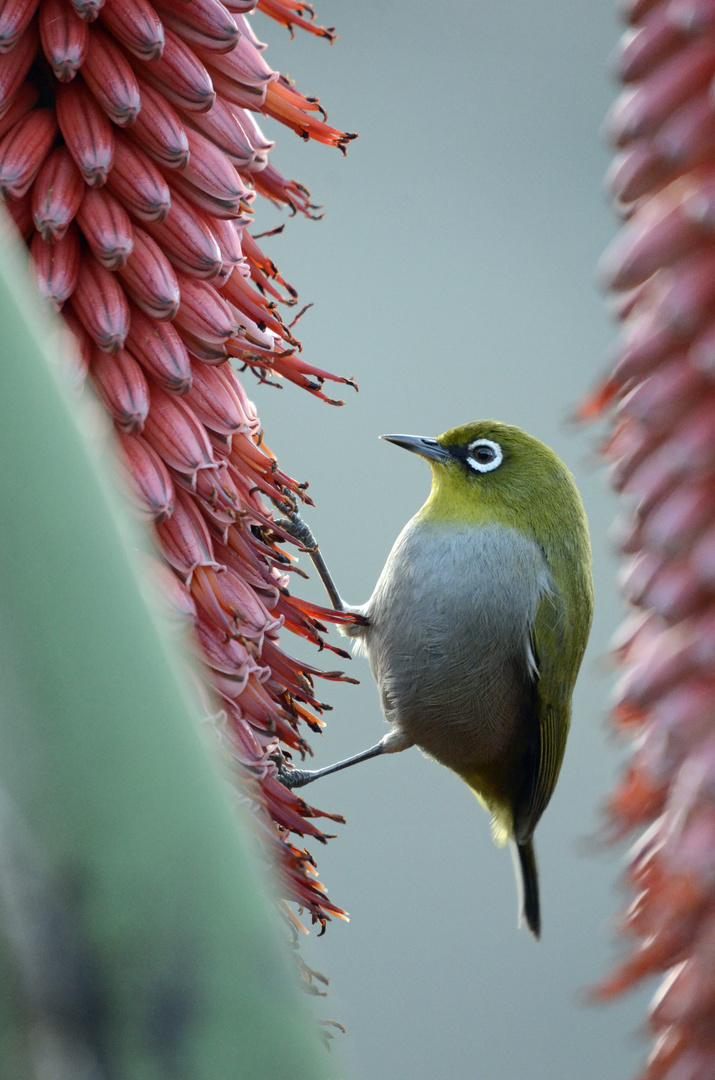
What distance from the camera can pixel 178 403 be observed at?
2.63 feet

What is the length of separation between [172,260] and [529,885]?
1.76 m

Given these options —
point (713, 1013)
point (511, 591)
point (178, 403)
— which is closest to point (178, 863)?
point (713, 1013)

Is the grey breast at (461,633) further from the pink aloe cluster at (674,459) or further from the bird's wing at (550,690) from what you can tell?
the pink aloe cluster at (674,459)

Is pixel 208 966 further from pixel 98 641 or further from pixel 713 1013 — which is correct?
pixel 713 1013

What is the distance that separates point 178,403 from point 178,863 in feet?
2.01

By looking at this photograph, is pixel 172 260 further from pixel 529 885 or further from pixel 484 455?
pixel 529 885

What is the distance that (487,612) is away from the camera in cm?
195

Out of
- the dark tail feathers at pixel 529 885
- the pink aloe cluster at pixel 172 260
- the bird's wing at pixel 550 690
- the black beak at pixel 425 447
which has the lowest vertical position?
the dark tail feathers at pixel 529 885

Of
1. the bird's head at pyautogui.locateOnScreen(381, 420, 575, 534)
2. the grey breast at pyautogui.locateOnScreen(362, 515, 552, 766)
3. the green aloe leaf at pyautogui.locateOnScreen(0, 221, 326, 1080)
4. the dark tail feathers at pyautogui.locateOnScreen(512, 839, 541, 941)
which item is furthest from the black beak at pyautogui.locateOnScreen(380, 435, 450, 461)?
the green aloe leaf at pyautogui.locateOnScreen(0, 221, 326, 1080)

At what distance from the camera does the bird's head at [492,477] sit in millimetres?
2041

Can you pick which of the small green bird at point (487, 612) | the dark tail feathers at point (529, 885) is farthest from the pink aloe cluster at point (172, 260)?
the dark tail feathers at point (529, 885)

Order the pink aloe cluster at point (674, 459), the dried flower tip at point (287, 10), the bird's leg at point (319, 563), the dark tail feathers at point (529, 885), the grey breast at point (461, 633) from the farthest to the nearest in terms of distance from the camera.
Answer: the dark tail feathers at point (529, 885), the grey breast at point (461, 633), the bird's leg at point (319, 563), the dried flower tip at point (287, 10), the pink aloe cluster at point (674, 459)

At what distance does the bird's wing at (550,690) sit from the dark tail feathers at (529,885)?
0.90 ft

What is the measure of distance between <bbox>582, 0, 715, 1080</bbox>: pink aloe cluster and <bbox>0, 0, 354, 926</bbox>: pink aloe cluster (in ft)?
1.37
